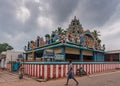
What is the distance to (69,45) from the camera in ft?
66.1

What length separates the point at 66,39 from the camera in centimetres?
2002

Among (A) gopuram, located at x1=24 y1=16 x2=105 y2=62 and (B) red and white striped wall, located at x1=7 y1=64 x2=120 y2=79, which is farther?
(A) gopuram, located at x1=24 y1=16 x2=105 y2=62

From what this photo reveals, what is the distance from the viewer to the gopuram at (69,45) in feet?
59.8

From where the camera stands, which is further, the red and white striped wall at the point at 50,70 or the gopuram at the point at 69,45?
the gopuram at the point at 69,45

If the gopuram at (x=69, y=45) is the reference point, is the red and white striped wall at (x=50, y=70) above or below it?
below

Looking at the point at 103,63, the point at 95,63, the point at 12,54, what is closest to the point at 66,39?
the point at 95,63

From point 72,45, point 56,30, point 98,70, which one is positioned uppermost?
point 56,30

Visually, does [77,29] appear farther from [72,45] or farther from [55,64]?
[55,64]

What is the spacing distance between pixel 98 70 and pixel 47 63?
957cm

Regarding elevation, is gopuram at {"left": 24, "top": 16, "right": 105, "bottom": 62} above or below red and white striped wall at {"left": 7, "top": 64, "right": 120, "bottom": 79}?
above

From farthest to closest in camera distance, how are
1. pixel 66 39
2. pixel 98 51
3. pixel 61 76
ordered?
pixel 98 51 → pixel 66 39 → pixel 61 76

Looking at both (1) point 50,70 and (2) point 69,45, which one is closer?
(1) point 50,70

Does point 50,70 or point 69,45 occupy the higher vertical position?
point 69,45

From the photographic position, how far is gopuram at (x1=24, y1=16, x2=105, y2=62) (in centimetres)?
1823
